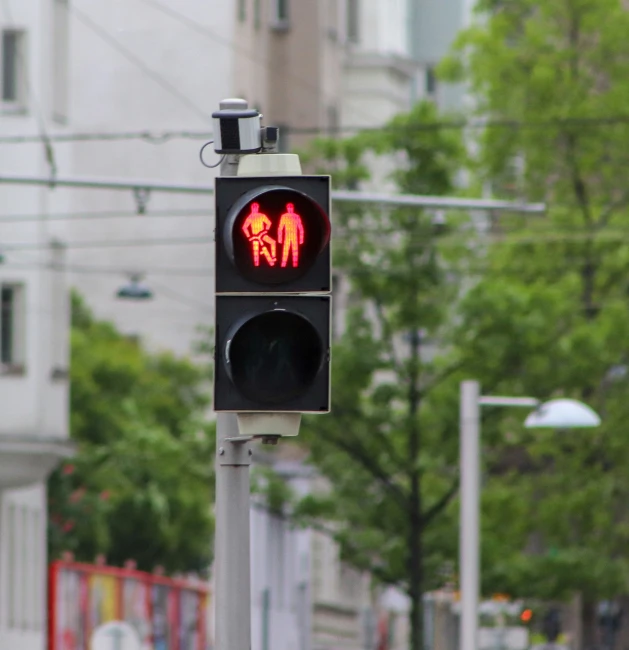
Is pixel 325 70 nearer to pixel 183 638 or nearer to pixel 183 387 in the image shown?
pixel 183 387

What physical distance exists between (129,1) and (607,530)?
22411mm

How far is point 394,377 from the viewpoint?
93.6 feet

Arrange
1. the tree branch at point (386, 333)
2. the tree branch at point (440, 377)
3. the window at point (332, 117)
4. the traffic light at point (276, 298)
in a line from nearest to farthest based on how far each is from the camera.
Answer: the traffic light at point (276, 298), the tree branch at point (440, 377), the tree branch at point (386, 333), the window at point (332, 117)

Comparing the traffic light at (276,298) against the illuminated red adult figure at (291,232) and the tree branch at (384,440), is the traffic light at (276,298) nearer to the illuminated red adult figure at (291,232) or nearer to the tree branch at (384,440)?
the illuminated red adult figure at (291,232)

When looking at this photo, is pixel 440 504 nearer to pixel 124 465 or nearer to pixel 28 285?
pixel 28 285

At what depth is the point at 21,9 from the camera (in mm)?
32094

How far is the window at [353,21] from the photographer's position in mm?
57594

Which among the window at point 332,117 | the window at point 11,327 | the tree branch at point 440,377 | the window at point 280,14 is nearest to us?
the tree branch at point 440,377

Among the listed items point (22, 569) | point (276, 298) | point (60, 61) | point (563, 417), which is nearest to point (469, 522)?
point (563, 417)

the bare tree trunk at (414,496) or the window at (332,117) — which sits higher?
the window at (332,117)

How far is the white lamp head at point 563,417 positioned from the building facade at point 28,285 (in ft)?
37.1

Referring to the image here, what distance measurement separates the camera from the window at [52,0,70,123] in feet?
108

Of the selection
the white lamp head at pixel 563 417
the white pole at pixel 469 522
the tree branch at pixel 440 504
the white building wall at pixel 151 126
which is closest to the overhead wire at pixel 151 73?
the white building wall at pixel 151 126

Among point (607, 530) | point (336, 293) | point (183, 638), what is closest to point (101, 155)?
point (336, 293)
